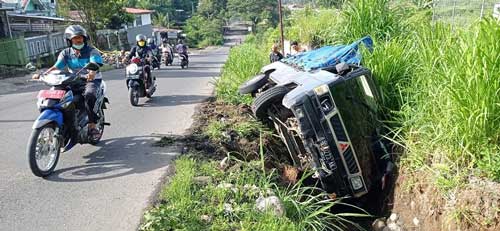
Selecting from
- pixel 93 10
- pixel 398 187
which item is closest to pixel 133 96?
pixel 398 187

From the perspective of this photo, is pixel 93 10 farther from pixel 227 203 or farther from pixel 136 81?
pixel 227 203

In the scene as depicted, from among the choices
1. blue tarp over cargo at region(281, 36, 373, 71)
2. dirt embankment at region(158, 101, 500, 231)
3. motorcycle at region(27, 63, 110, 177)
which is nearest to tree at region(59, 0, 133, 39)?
dirt embankment at region(158, 101, 500, 231)

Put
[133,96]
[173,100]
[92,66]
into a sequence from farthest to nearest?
[173,100] → [133,96] → [92,66]

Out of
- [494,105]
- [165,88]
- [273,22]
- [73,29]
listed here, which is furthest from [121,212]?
[273,22]

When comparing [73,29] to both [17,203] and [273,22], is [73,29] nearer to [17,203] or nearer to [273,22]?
[17,203]

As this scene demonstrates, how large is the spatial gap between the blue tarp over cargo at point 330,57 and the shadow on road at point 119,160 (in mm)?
2390

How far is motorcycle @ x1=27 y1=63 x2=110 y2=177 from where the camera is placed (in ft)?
15.7

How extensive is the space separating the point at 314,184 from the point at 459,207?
180cm

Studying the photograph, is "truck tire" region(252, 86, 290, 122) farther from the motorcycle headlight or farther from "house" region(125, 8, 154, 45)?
"house" region(125, 8, 154, 45)

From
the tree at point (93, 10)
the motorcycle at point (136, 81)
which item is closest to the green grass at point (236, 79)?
the motorcycle at point (136, 81)

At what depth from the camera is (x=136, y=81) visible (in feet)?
30.7

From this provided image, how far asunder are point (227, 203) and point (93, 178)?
1.83m

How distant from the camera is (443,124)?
4.16 meters

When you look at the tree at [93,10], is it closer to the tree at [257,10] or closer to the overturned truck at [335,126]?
the overturned truck at [335,126]
